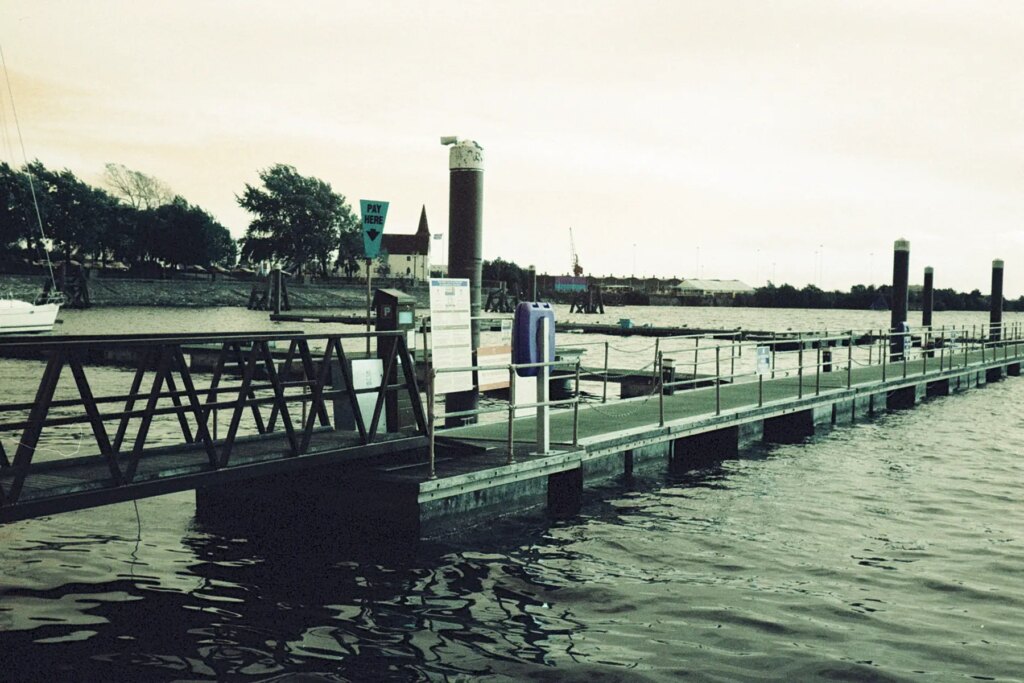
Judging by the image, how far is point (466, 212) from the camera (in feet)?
44.2

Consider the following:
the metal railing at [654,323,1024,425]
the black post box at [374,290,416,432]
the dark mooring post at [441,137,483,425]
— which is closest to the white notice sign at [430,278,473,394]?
the black post box at [374,290,416,432]

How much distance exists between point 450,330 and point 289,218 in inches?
4722

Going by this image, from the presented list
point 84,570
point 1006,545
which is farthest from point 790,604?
point 84,570

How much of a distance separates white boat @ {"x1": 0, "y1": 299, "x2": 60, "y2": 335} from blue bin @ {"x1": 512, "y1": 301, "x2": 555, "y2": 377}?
45821mm

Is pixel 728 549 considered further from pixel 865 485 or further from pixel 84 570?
pixel 84 570

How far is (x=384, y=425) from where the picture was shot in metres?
11.7

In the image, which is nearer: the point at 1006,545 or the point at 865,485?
the point at 1006,545

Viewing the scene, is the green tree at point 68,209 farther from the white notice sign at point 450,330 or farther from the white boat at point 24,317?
the white notice sign at point 450,330

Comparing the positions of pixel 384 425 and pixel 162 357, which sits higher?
pixel 162 357

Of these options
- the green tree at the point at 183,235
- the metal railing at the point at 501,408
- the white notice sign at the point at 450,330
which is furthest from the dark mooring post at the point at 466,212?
the green tree at the point at 183,235

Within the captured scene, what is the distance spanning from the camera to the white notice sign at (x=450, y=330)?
490 inches

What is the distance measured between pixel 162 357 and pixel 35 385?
25.0 metres

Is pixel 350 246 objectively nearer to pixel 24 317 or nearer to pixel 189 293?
pixel 189 293

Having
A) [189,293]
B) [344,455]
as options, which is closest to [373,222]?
[344,455]
